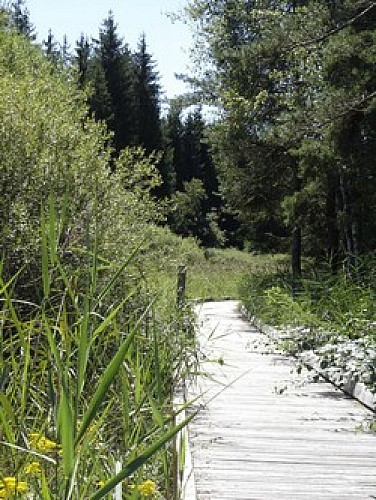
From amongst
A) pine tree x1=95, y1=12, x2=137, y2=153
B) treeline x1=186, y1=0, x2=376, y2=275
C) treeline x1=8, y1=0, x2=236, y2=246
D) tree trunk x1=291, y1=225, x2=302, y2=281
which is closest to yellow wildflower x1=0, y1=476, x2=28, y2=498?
treeline x1=186, y1=0, x2=376, y2=275

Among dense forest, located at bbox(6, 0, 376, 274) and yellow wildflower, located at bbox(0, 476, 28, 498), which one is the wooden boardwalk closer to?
yellow wildflower, located at bbox(0, 476, 28, 498)

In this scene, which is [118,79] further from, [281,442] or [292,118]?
[281,442]

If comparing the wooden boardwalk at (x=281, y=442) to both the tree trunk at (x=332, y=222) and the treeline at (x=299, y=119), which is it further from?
the tree trunk at (x=332, y=222)

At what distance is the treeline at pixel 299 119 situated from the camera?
12.0m

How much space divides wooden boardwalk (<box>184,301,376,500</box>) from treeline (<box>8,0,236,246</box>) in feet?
119

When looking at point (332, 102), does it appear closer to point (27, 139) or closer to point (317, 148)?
point (317, 148)

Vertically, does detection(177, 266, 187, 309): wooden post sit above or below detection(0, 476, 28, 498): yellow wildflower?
above

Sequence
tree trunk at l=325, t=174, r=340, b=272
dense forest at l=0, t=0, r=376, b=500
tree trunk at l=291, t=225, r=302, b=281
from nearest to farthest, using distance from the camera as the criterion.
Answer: dense forest at l=0, t=0, r=376, b=500
tree trunk at l=325, t=174, r=340, b=272
tree trunk at l=291, t=225, r=302, b=281

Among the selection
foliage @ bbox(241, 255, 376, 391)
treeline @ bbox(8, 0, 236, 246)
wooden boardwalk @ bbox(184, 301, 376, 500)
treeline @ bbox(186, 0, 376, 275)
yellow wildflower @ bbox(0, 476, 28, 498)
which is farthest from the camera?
treeline @ bbox(8, 0, 236, 246)

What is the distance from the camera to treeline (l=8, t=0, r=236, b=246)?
4822 cm

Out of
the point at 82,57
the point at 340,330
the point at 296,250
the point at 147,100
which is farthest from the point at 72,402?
the point at 82,57

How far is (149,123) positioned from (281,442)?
48878mm

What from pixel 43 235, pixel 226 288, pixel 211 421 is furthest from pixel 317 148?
pixel 226 288

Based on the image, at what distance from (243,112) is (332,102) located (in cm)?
294
